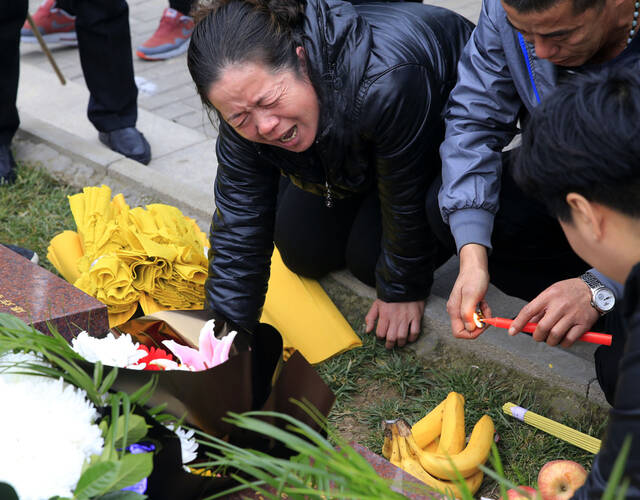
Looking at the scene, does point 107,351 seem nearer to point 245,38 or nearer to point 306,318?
point 245,38

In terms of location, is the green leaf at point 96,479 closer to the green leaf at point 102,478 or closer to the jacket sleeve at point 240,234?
the green leaf at point 102,478

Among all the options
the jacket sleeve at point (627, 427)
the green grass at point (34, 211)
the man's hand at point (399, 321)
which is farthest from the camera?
the green grass at point (34, 211)

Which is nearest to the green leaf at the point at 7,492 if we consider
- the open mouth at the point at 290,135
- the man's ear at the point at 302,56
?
the open mouth at the point at 290,135

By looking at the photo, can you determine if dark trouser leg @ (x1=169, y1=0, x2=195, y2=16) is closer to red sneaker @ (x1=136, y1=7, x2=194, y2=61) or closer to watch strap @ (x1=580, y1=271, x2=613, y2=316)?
red sneaker @ (x1=136, y1=7, x2=194, y2=61)

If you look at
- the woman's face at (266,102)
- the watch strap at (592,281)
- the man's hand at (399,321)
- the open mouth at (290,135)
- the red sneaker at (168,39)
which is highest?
the woman's face at (266,102)

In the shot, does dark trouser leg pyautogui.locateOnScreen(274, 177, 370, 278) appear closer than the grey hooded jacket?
No

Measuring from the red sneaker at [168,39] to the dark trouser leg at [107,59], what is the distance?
152cm

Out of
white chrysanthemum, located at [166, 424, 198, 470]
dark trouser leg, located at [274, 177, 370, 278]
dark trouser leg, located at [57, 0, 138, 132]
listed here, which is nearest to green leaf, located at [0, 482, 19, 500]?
white chrysanthemum, located at [166, 424, 198, 470]

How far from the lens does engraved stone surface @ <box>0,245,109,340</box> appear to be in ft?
6.33

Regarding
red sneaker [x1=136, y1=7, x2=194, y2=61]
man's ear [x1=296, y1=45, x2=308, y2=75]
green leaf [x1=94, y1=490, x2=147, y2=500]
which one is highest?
man's ear [x1=296, y1=45, x2=308, y2=75]

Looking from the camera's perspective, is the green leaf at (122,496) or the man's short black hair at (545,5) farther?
the man's short black hair at (545,5)

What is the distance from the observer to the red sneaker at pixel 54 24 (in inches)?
225

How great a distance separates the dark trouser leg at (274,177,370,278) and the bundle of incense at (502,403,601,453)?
0.85 m

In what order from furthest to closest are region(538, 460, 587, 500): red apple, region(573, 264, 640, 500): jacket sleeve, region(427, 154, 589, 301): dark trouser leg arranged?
region(427, 154, 589, 301): dark trouser leg → region(538, 460, 587, 500): red apple → region(573, 264, 640, 500): jacket sleeve
